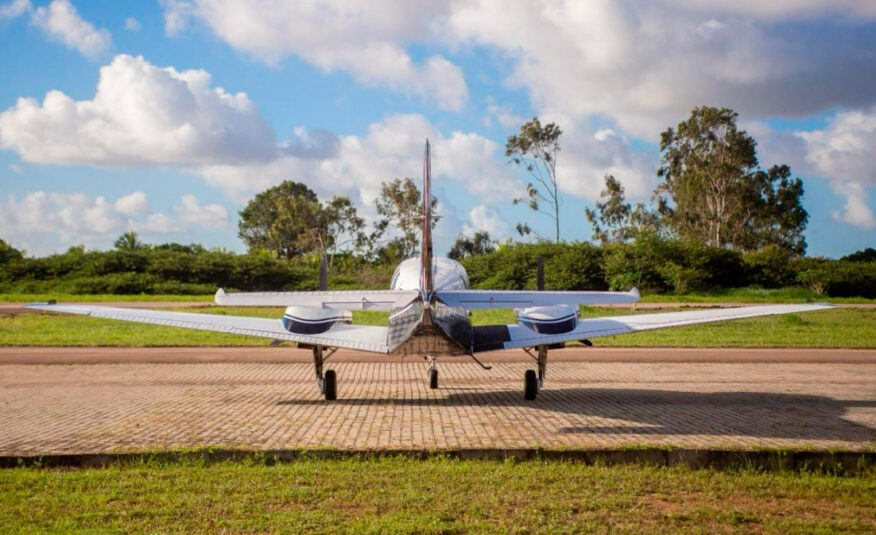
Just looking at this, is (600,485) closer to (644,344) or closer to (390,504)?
(390,504)

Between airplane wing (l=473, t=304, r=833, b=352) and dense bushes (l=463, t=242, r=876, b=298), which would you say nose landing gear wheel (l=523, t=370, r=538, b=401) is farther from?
dense bushes (l=463, t=242, r=876, b=298)

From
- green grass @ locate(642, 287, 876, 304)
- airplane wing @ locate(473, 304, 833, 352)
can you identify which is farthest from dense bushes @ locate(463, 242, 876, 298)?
airplane wing @ locate(473, 304, 833, 352)

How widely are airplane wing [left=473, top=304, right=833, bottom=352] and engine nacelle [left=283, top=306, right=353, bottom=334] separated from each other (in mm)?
2362

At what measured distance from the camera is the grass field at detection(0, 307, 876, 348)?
828 inches

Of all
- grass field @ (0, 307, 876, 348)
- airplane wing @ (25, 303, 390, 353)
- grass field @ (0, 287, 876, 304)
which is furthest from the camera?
grass field @ (0, 287, 876, 304)

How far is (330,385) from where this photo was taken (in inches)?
472

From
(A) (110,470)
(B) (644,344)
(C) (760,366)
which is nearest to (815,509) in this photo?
(A) (110,470)

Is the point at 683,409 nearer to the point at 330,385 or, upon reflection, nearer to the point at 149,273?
the point at 330,385

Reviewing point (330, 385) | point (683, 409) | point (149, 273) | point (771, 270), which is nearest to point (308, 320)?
point (330, 385)

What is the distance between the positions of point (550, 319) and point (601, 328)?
880 mm

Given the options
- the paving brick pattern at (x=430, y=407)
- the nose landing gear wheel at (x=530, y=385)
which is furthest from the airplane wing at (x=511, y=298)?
the paving brick pattern at (x=430, y=407)

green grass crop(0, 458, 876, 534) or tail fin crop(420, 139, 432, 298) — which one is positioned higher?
tail fin crop(420, 139, 432, 298)

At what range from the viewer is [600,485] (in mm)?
7047

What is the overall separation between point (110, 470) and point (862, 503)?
24.0 ft
